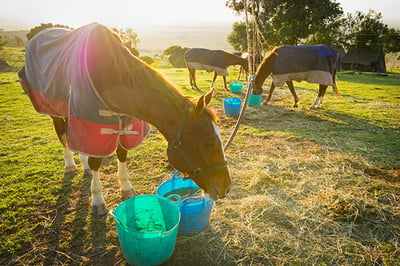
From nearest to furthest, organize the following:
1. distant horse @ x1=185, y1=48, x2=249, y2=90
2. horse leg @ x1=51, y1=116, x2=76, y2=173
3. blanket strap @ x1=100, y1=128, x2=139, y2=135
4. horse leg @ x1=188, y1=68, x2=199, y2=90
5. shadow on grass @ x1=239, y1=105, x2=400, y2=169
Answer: blanket strap @ x1=100, y1=128, x2=139, y2=135 → horse leg @ x1=51, y1=116, x2=76, y2=173 → shadow on grass @ x1=239, y1=105, x2=400, y2=169 → distant horse @ x1=185, y1=48, x2=249, y2=90 → horse leg @ x1=188, y1=68, x2=199, y2=90

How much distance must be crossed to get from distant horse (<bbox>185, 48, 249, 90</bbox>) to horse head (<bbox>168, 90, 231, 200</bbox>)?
9.37 metres

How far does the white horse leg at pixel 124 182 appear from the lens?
298cm

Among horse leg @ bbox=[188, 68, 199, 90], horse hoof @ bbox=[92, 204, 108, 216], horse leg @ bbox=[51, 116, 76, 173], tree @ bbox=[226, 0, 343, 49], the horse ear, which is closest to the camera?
the horse ear

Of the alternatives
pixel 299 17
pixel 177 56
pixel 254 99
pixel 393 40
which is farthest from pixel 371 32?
pixel 254 99

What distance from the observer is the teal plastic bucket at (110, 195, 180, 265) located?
183cm

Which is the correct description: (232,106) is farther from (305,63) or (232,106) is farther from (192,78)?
(192,78)

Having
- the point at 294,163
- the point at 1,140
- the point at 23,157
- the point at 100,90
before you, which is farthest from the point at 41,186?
the point at 294,163

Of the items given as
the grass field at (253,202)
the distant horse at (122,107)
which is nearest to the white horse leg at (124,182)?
the grass field at (253,202)

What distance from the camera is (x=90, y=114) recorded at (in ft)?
6.98

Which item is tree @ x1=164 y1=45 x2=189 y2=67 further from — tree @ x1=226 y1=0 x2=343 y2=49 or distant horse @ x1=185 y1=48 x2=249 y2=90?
distant horse @ x1=185 y1=48 x2=249 y2=90

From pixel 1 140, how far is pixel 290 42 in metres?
25.4

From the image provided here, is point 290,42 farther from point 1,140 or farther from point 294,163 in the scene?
point 1,140

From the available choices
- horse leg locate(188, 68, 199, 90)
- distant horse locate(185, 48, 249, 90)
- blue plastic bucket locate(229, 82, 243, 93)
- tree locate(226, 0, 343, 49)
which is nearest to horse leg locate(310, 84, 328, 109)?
blue plastic bucket locate(229, 82, 243, 93)

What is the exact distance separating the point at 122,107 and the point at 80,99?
16.4 inches
